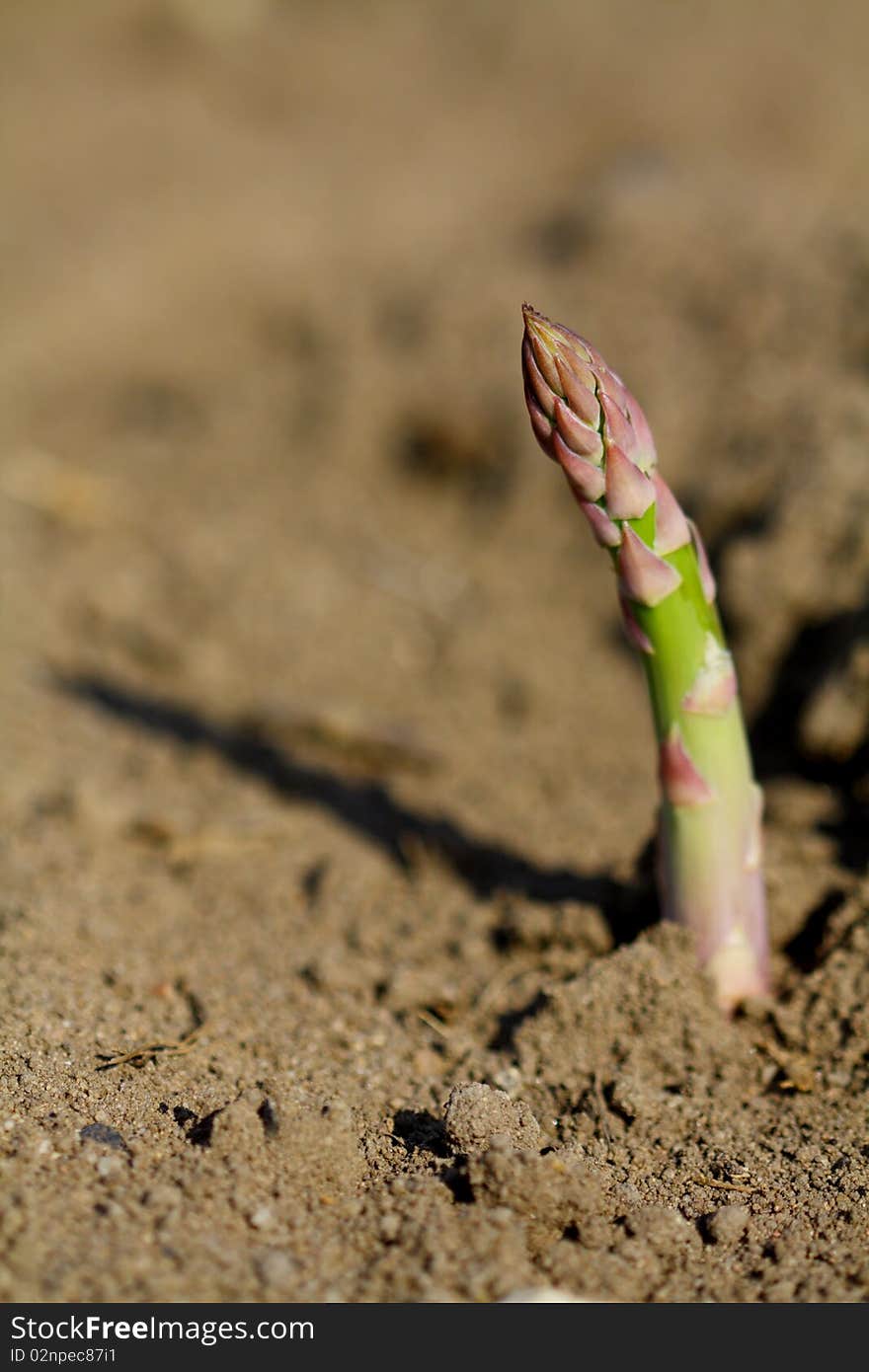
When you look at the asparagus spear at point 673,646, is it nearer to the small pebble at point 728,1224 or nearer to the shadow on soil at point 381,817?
the shadow on soil at point 381,817

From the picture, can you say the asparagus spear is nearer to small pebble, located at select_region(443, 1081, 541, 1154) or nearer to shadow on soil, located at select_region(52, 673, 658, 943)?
shadow on soil, located at select_region(52, 673, 658, 943)

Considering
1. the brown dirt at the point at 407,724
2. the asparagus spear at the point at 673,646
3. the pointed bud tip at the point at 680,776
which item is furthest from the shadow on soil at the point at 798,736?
the pointed bud tip at the point at 680,776

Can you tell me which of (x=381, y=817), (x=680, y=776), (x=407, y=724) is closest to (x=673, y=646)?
(x=680, y=776)

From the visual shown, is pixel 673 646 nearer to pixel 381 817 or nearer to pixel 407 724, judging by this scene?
pixel 381 817

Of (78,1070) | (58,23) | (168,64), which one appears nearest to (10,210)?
(168,64)

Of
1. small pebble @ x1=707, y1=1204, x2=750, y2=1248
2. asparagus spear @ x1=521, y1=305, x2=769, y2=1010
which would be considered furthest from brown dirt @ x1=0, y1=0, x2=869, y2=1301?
asparagus spear @ x1=521, y1=305, x2=769, y2=1010

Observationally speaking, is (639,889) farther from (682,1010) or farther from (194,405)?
(194,405)

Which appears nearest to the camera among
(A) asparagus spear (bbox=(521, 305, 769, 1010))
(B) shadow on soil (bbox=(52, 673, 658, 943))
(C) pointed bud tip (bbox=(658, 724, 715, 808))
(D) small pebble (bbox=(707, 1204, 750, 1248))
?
(D) small pebble (bbox=(707, 1204, 750, 1248))
